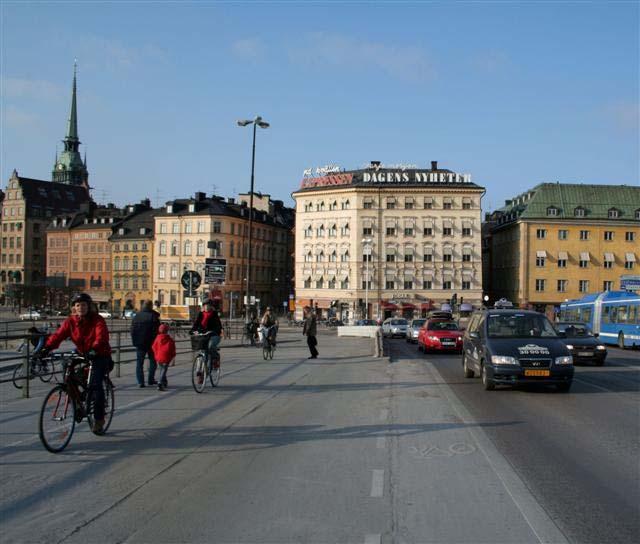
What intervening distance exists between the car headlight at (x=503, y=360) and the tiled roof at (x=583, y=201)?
75806mm

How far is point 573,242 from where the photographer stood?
86875 mm

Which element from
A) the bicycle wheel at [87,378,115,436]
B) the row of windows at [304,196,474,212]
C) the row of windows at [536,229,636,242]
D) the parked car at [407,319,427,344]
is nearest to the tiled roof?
the row of windows at [536,229,636,242]

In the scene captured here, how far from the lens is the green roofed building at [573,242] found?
3381 inches

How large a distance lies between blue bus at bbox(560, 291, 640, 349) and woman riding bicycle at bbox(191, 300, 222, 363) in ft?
89.1

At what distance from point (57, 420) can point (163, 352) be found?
5.92 meters

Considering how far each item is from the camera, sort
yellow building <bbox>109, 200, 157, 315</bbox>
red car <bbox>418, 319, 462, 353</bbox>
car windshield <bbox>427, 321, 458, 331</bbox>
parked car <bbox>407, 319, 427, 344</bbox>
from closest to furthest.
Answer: red car <bbox>418, 319, 462, 353</bbox> < car windshield <bbox>427, 321, 458, 331</bbox> < parked car <bbox>407, 319, 427, 344</bbox> < yellow building <bbox>109, 200, 157, 315</bbox>

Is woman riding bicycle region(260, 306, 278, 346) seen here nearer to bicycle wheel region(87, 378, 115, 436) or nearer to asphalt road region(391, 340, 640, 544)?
asphalt road region(391, 340, 640, 544)

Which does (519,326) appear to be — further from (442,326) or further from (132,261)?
(132,261)

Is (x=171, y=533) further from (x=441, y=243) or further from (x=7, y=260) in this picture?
(x=7, y=260)

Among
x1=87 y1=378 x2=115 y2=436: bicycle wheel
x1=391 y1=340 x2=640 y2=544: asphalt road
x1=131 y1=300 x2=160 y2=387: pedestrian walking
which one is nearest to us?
x1=391 y1=340 x2=640 y2=544: asphalt road

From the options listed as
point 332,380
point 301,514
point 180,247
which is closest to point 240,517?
point 301,514

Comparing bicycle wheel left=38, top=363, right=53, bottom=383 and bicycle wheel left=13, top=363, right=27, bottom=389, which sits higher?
bicycle wheel left=13, top=363, right=27, bottom=389

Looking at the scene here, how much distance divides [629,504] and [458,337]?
25004mm

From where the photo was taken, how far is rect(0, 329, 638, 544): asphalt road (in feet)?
18.7
